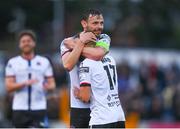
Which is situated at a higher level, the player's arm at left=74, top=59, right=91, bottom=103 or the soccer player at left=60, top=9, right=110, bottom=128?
the soccer player at left=60, top=9, right=110, bottom=128

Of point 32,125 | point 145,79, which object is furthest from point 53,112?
point 32,125

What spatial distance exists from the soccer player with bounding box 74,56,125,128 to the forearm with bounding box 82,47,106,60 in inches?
2.5

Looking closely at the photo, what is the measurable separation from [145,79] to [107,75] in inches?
500

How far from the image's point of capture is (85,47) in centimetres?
1139

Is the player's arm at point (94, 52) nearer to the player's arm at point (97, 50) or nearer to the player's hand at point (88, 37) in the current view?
the player's arm at point (97, 50)

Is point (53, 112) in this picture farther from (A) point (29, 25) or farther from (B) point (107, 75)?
(A) point (29, 25)

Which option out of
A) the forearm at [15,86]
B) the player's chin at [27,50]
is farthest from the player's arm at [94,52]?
the player's chin at [27,50]

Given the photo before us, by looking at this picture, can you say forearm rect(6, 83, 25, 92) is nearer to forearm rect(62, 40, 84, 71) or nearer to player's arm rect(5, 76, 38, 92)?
player's arm rect(5, 76, 38, 92)

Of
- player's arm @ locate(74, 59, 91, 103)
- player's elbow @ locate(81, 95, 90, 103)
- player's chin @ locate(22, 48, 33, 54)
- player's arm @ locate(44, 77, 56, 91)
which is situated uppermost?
player's chin @ locate(22, 48, 33, 54)

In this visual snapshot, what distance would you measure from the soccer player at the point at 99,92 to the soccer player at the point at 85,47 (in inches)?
4.7

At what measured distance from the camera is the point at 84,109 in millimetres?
11727

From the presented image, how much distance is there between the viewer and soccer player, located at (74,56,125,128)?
1125 centimetres

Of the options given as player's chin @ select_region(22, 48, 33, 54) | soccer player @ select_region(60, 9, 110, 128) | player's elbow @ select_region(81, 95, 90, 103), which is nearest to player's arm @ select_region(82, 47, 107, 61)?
soccer player @ select_region(60, 9, 110, 128)

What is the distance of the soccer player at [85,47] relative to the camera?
1132 cm
